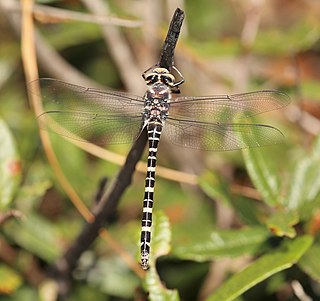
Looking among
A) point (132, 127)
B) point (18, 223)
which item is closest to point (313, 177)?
point (132, 127)

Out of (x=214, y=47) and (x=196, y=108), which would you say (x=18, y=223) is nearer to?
(x=196, y=108)

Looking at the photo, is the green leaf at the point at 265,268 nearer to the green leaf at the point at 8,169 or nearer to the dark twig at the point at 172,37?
the dark twig at the point at 172,37

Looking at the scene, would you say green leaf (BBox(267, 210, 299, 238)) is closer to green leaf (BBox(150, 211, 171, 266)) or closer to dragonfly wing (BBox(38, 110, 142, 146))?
green leaf (BBox(150, 211, 171, 266))

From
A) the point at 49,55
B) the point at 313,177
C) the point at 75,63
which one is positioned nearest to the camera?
the point at 313,177

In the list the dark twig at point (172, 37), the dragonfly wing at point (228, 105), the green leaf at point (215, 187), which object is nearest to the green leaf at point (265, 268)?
the green leaf at point (215, 187)

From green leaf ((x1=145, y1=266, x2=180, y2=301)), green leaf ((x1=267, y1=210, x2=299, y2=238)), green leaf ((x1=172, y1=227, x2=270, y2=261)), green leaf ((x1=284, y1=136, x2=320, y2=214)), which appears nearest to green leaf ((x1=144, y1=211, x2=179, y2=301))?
green leaf ((x1=145, y1=266, x2=180, y2=301))

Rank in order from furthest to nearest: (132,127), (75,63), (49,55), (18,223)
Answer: (75,63)
(49,55)
(18,223)
(132,127)
